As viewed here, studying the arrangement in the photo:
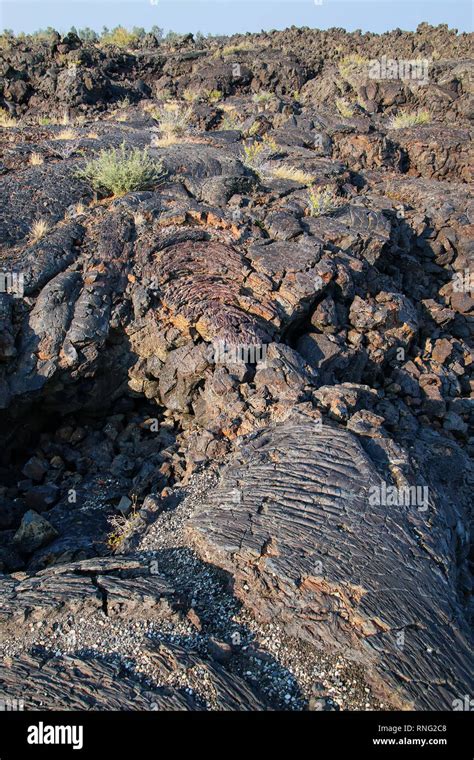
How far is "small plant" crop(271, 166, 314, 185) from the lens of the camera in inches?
468

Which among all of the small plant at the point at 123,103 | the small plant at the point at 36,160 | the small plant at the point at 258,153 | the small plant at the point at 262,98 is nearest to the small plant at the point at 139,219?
the small plant at the point at 36,160

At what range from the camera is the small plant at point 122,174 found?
1002 centimetres

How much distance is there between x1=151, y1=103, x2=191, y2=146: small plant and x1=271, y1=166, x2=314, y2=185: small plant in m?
2.58

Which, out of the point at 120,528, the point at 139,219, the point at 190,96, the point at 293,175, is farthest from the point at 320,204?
the point at 190,96

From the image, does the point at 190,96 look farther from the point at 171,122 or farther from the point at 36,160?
the point at 36,160

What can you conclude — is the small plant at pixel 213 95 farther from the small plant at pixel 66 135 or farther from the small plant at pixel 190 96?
the small plant at pixel 66 135

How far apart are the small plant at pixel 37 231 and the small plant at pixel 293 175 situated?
5292 mm

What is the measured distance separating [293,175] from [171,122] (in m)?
4.39

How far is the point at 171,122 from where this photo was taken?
14523 mm

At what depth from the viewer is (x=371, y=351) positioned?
8.84 metres

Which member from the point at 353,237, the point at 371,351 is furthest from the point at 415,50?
the point at 371,351

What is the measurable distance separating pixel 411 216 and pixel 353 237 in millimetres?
3290

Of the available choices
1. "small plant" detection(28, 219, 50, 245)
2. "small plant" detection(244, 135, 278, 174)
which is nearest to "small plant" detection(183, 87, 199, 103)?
"small plant" detection(244, 135, 278, 174)

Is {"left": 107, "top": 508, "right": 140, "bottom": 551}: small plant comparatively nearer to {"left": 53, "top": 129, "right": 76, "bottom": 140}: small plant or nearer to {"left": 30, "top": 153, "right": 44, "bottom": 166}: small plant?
{"left": 30, "top": 153, "right": 44, "bottom": 166}: small plant
